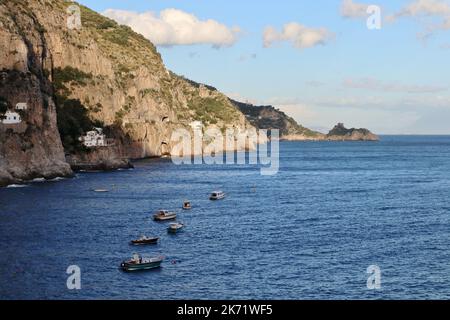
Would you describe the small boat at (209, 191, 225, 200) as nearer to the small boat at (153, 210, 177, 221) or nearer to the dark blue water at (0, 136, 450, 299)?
the dark blue water at (0, 136, 450, 299)

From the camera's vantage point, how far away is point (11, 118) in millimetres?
154375

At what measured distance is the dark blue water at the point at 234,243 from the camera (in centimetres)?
6619

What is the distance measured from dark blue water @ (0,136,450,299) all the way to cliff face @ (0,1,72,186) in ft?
24.8

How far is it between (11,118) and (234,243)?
282ft

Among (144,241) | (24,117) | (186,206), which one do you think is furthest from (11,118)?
(144,241)

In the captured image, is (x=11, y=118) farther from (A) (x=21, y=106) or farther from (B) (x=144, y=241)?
(B) (x=144, y=241)

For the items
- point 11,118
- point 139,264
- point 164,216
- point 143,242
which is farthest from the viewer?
point 11,118

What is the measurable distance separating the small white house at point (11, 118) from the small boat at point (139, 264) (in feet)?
294

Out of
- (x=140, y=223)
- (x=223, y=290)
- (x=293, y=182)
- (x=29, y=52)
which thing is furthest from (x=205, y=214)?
(x=29, y=52)

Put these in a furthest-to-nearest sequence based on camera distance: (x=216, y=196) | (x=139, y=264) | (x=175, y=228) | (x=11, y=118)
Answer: (x=11, y=118) → (x=216, y=196) → (x=175, y=228) → (x=139, y=264)

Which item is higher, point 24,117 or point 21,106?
point 21,106

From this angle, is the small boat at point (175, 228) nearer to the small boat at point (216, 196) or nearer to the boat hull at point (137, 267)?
the boat hull at point (137, 267)

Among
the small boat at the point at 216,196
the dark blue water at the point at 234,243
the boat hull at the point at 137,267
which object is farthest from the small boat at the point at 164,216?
the boat hull at the point at 137,267

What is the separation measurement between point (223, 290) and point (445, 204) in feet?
247
